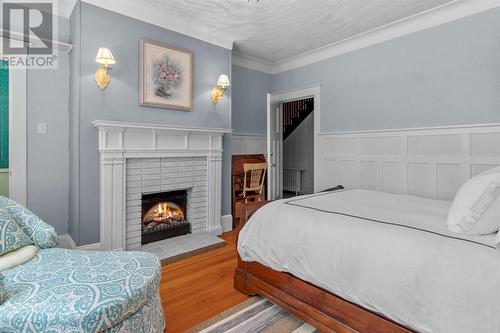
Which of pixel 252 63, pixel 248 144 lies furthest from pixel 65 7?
pixel 248 144

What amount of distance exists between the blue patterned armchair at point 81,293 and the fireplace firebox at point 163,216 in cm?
150

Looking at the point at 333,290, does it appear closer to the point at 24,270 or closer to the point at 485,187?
the point at 485,187

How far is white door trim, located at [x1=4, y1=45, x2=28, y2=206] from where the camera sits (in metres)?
2.54

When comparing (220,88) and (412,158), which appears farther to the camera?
(220,88)

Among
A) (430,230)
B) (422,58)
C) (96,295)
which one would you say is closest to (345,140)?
(422,58)

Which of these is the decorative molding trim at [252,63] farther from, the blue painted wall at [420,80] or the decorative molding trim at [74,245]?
the decorative molding trim at [74,245]

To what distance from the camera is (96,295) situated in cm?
112

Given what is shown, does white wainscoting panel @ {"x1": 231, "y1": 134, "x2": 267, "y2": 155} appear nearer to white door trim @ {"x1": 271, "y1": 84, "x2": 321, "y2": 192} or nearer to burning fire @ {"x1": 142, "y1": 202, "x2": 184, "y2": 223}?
white door trim @ {"x1": 271, "y1": 84, "x2": 321, "y2": 192}

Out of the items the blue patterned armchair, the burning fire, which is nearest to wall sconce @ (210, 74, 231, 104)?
the burning fire

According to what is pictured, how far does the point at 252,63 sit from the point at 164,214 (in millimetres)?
2754

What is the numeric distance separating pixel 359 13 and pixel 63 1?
9.95 feet

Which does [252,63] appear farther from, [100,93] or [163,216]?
[163,216]

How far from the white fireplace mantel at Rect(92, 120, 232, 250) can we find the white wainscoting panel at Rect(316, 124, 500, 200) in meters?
1.91

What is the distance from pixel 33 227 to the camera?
5.36ft
